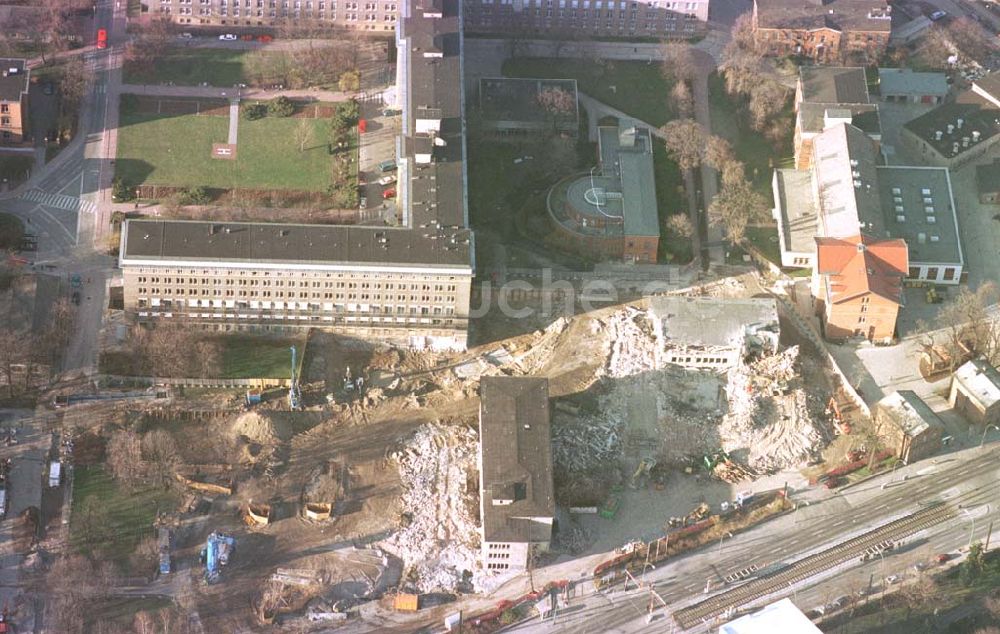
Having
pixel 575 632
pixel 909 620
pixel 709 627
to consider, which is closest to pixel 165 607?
pixel 575 632

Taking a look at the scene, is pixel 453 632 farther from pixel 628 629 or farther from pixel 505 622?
pixel 628 629

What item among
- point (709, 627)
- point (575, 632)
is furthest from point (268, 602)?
point (709, 627)

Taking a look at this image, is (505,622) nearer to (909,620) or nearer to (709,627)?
(709,627)

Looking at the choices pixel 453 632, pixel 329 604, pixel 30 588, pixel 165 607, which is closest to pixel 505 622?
pixel 453 632

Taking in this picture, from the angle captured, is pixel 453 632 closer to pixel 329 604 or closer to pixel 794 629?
pixel 329 604
